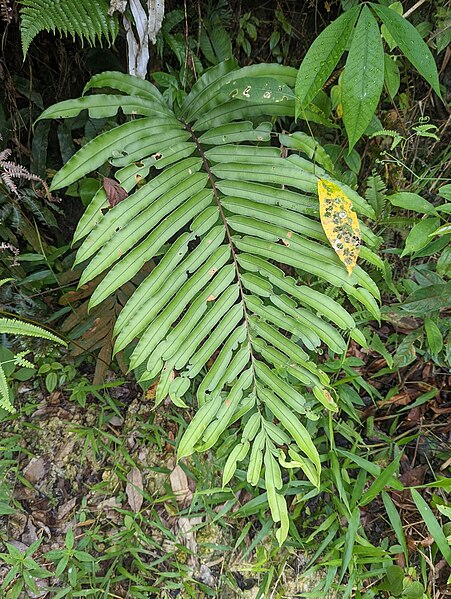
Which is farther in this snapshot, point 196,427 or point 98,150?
point 196,427

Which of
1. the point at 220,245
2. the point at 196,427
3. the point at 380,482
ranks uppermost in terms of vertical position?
the point at 220,245

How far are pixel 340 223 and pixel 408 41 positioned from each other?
409 millimetres

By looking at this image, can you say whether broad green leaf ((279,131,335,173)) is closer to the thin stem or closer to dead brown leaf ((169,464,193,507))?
the thin stem

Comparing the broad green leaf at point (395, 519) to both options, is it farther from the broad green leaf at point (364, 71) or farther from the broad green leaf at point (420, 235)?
the broad green leaf at point (364, 71)

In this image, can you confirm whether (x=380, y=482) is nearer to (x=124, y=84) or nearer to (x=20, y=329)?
(x=20, y=329)

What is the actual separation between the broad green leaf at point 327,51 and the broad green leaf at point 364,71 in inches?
0.8

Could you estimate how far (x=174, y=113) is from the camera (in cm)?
145

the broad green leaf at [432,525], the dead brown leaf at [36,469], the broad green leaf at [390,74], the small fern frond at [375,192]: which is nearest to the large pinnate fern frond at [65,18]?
the broad green leaf at [390,74]

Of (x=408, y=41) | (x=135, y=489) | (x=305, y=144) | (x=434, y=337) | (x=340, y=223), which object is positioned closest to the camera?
(x=408, y=41)

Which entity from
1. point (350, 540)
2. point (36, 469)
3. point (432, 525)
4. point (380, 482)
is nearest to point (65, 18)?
point (36, 469)

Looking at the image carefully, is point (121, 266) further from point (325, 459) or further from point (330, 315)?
point (325, 459)

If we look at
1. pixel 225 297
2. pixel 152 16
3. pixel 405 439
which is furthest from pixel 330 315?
pixel 152 16

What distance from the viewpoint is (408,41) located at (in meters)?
1.01

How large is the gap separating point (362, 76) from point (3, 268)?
53.8 inches
